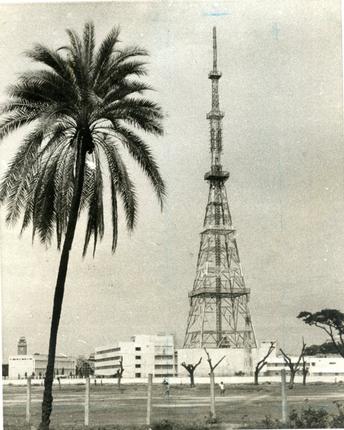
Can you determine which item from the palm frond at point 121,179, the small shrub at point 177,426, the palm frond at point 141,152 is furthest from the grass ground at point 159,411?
the palm frond at point 141,152

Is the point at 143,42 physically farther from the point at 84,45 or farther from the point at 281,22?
the point at 281,22

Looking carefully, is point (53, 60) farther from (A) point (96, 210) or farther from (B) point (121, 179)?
(A) point (96, 210)

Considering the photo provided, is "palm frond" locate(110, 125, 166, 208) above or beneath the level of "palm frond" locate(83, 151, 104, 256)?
above

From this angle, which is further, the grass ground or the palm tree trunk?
the grass ground

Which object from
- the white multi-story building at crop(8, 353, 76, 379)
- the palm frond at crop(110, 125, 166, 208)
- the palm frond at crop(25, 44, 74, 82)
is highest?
the palm frond at crop(25, 44, 74, 82)

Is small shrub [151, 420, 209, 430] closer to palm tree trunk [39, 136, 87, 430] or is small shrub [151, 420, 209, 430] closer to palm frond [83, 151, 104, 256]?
palm tree trunk [39, 136, 87, 430]

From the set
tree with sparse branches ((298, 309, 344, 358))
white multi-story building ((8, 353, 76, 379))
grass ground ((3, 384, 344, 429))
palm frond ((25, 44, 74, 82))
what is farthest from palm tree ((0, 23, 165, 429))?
white multi-story building ((8, 353, 76, 379))

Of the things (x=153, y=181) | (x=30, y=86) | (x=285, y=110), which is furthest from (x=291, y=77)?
(x=30, y=86)
